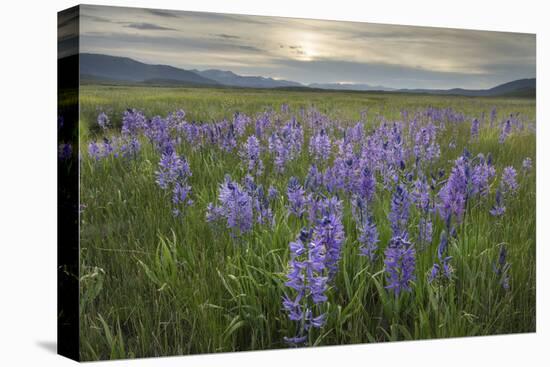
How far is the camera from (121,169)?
17.9ft

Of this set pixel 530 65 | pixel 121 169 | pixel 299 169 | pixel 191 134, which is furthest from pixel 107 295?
pixel 530 65

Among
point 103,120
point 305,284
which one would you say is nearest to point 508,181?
point 305,284

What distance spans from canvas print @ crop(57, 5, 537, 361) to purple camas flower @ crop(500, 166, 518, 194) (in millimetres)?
16

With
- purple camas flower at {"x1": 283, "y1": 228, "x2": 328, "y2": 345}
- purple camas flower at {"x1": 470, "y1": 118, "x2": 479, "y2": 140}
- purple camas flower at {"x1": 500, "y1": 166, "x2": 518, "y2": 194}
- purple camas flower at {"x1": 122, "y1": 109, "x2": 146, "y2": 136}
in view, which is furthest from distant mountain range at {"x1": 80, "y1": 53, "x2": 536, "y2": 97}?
purple camas flower at {"x1": 283, "y1": 228, "x2": 328, "y2": 345}

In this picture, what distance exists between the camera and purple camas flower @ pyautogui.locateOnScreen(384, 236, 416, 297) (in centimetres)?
542

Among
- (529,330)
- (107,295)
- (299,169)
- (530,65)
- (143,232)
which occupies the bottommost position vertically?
(529,330)

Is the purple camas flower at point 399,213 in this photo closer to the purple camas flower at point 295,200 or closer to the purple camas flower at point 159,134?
the purple camas flower at point 295,200

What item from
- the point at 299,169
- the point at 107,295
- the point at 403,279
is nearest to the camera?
the point at 107,295

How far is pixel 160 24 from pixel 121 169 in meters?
0.99

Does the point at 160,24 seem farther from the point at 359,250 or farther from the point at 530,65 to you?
the point at 530,65

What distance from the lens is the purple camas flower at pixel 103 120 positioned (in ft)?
17.1

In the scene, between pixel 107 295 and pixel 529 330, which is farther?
pixel 529 330

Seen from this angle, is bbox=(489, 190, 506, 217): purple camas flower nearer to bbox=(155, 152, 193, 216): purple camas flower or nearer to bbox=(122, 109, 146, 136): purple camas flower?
bbox=(155, 152, 193, 216): purple camas flower

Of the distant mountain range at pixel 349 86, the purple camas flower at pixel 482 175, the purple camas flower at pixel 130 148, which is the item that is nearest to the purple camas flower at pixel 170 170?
the purple camas flower at pixel 130 148
